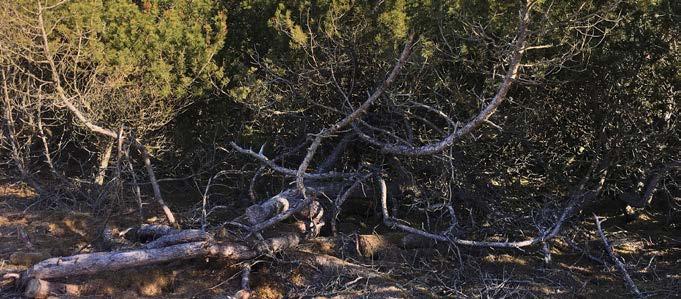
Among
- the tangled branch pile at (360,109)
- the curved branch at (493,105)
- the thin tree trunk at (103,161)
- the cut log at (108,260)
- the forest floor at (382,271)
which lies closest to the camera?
the curved branch at (493,105)

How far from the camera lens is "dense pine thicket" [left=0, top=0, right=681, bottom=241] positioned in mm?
5945

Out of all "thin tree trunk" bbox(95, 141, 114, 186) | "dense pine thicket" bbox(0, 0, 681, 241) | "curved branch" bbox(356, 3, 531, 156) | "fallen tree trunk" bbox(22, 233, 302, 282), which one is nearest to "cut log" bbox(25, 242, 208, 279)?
"fallen tree trunk" bbox(22, 233, 302, 282)

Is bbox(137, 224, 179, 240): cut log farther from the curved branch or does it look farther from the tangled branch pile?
Result: the curved branch

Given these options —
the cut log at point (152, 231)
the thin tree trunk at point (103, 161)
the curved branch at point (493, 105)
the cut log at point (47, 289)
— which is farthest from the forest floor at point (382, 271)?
the curved branch at point (493, 105)

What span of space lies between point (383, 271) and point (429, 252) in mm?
704

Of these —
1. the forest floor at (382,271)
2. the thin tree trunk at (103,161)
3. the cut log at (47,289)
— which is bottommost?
the forest floor at (382,271)

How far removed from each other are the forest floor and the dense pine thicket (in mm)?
546

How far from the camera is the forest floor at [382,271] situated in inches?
205

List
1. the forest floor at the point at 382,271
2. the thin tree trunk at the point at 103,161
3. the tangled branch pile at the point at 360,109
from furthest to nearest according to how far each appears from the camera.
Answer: the thin tree trunk at the point at 103,161, the tangled branch pile at the point at 360,109, the forest floor at the point at 382,271

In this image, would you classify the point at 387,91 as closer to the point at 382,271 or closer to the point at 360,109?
the point at 360,109

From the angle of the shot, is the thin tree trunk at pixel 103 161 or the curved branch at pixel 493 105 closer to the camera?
the curved branch at pixel 493 105

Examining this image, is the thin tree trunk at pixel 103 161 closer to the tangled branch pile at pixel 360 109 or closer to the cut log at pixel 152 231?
the tangled branch pile at pixel 360 109

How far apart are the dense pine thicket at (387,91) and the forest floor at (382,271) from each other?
1.79 feet

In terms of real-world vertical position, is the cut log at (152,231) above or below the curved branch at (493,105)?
below
